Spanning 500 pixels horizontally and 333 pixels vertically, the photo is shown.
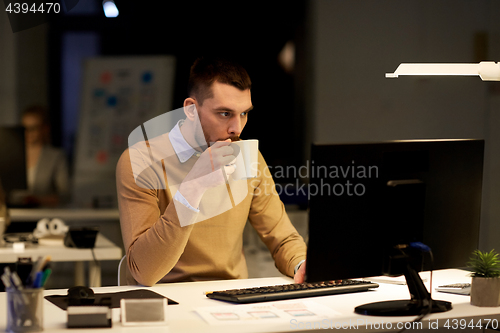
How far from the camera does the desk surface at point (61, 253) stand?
7.88 feet

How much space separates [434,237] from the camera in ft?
4.43

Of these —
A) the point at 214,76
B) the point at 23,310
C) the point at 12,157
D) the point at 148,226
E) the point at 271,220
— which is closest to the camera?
the point at 23,310

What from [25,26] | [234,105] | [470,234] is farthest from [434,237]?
[25,26]

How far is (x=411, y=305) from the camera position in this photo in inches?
50.6

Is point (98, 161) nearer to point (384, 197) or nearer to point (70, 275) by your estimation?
point (70, 275)

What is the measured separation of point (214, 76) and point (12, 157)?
1463 mm

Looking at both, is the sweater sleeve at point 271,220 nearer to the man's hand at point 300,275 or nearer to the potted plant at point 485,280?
the man's hand at point 300,275

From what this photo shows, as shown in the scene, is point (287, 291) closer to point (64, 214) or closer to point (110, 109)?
point (64, 214)

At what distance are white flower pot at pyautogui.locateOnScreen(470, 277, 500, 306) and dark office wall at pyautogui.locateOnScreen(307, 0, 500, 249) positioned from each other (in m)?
3.05

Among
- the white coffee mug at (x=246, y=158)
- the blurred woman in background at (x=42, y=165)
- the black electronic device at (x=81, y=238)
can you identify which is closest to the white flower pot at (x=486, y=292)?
the white coffee mug at (x=246, y=158)

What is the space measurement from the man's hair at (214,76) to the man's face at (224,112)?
0.02 meters

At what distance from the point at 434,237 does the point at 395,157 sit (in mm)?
240

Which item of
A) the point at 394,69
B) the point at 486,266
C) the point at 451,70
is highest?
the point at 394,69

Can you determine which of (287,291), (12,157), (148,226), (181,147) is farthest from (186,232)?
(12,157)
